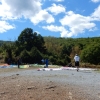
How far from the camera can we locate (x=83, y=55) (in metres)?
77.1

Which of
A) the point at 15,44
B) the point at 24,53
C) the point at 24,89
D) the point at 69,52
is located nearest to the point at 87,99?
the point at 24,89

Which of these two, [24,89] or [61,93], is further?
[24,89]

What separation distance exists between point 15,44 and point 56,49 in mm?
35303

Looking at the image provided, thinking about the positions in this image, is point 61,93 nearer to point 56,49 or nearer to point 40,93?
point 40,93

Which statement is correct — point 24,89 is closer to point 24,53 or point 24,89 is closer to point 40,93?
point 40,93

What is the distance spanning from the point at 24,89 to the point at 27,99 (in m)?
1.87

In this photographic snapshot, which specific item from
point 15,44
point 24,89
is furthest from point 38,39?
point 24,89

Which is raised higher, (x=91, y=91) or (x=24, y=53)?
(x=24, y=53)

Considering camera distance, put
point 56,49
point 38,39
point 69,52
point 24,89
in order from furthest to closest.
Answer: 1. point 56,49
2. point 69,52
3. point 38,39
4. point 24,89

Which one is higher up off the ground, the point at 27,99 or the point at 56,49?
the point at 56,49

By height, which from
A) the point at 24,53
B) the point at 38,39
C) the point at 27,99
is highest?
the point at 38,39

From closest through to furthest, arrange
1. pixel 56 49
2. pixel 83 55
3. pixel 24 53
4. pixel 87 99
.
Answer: pixel 87 99 < pixel 24 53 < pixel 83 55 < pixel 56 49

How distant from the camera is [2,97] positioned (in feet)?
33.1

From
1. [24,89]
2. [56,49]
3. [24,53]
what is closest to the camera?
[24,89]
